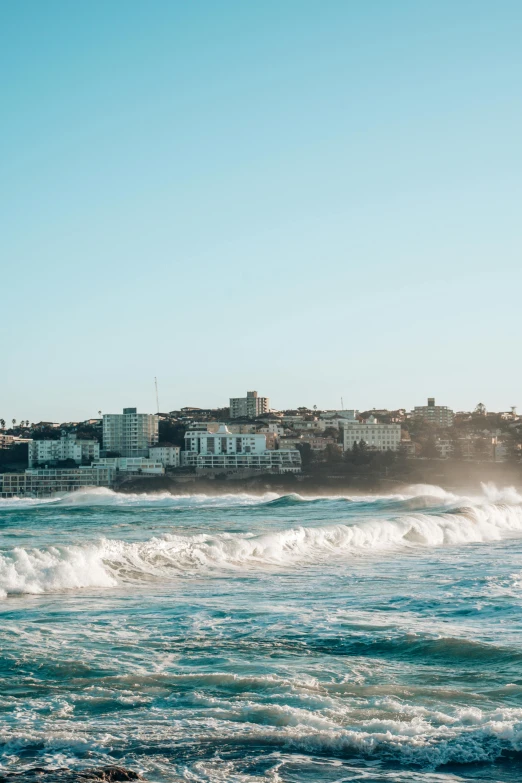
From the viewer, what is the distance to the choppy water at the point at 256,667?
802 centimetres

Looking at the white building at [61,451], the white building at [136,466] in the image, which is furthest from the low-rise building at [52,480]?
the white building at [61,451]

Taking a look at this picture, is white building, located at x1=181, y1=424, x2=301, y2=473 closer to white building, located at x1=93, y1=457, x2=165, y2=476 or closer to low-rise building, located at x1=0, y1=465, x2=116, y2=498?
white building, located at x1=93, y1=457, x2=165, y2=476

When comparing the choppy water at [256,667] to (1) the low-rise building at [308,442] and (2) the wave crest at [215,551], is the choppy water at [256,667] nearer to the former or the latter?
(2) the wave crest at [215,551]

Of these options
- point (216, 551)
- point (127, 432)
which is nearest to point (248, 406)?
point (127, 432)

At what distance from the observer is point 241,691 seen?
33.2 ft

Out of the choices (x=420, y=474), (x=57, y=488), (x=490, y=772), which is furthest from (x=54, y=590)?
(x=420, y=474)

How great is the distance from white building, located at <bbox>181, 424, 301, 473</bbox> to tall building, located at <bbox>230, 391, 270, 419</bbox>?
130 ft

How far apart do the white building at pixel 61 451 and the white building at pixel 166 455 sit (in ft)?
29.5

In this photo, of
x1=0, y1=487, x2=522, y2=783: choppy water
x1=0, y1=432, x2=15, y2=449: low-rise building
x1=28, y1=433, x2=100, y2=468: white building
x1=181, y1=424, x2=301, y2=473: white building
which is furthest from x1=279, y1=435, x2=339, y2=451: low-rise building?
x1=0, y1=487, x2=522, y2=783: choppy water

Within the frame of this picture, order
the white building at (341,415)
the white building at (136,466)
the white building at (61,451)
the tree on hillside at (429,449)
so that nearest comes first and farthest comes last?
the white building at (136,466) < the white building at (61,451) < the tree on hillside at (429,449) < the white building at (341,415)

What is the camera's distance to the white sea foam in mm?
18562

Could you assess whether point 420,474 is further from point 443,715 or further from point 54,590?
point 443,715

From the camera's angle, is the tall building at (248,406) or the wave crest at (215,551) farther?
the tall building at (248,406)

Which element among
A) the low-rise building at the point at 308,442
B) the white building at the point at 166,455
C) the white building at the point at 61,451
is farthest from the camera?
the low-rise building at the point at 308,442
